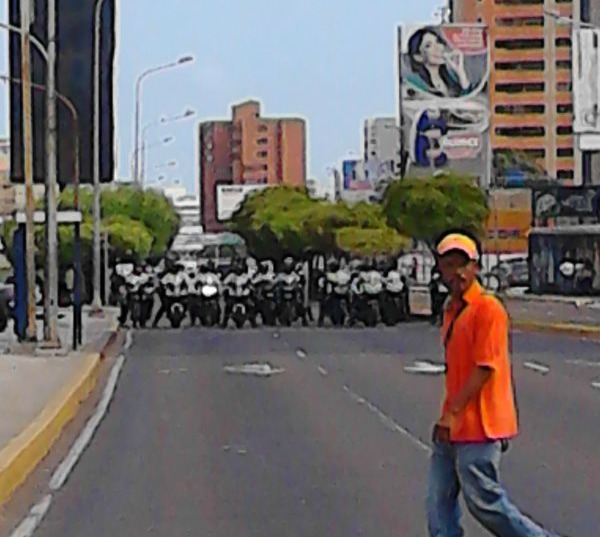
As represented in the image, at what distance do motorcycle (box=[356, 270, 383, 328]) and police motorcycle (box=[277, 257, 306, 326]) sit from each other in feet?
6.04

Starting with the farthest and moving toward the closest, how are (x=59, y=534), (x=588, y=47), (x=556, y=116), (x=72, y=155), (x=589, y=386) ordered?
(x=556, y=116), (x=588, y=47), (x=72, y=155), (x=589, y=386), (x=59, y=534)

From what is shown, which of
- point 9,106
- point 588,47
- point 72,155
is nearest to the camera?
point 9,106

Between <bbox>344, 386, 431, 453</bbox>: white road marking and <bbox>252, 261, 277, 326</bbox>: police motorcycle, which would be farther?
<bbox>252, 261, 277, 326</bbox>: police motorcycle

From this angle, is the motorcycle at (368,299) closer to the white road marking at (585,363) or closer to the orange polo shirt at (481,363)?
the white road marking at (585,363)

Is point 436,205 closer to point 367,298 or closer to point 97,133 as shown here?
point 367,298

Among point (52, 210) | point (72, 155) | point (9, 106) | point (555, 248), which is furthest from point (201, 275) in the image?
point (555, 248)

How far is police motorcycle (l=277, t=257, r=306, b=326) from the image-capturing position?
158 feet

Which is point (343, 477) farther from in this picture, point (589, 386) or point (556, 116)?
point (556, 116)

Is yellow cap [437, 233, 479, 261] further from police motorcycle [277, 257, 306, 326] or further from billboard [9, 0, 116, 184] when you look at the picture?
police motorcycle [277, 257, 306, 326]

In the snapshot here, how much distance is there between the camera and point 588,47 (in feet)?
182

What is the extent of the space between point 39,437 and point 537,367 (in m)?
13.5

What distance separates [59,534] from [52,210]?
20994 millimetres

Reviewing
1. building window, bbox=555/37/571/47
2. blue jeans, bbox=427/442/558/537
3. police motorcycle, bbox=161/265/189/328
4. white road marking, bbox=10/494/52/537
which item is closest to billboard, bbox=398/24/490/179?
police motorcycle, bbox=161/265/189/328

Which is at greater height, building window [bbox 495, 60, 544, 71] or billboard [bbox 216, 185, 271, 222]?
building window [bbox 495, 60, 544, 71]
